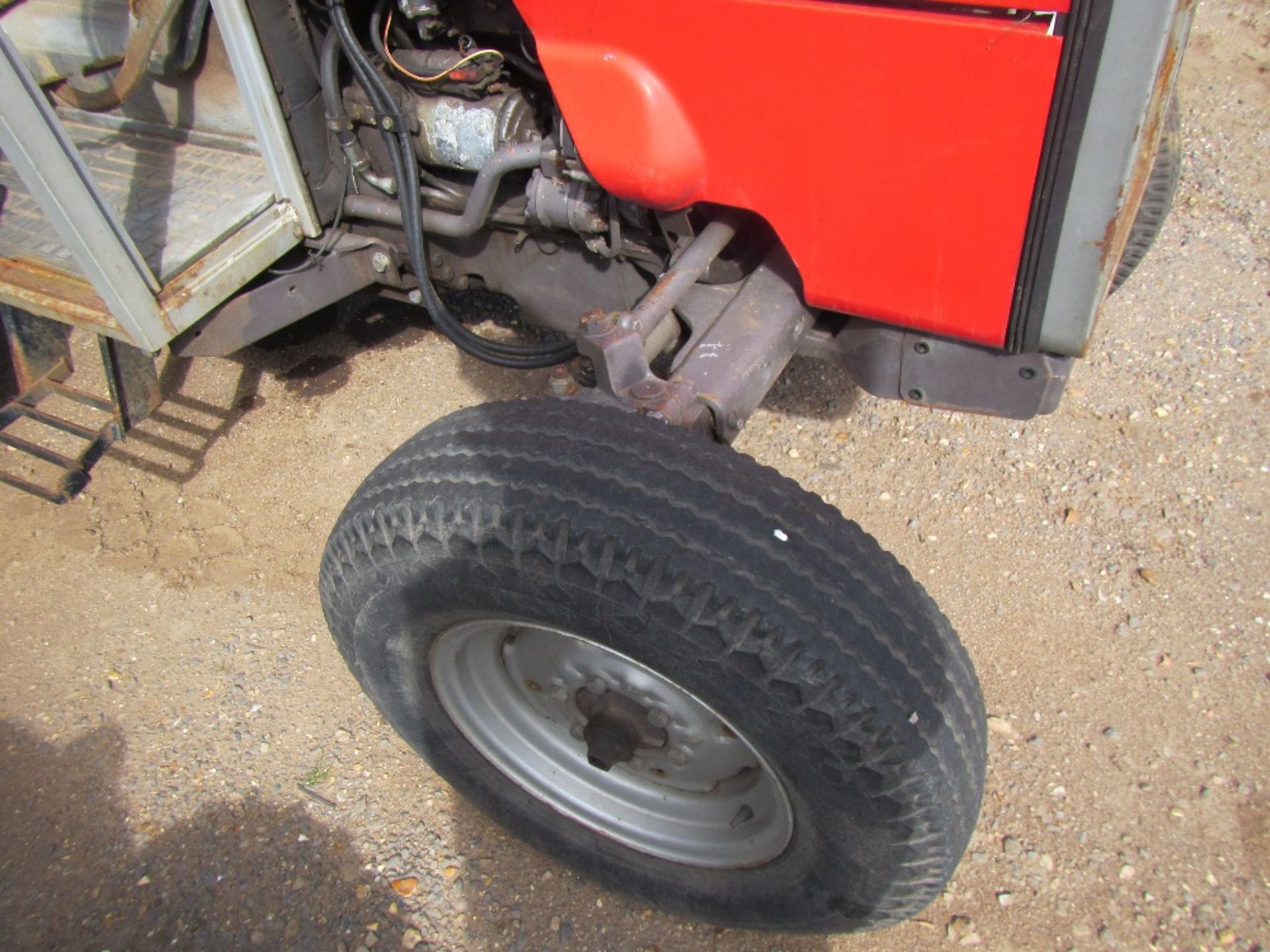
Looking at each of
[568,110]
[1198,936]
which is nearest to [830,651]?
[568,110]

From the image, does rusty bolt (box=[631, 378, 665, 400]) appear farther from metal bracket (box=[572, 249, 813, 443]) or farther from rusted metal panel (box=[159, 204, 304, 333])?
rusted metal panel (box=[159, 204, 304, 333])

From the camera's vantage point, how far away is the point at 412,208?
2.27 m

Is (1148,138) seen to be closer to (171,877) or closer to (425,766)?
(425,766)

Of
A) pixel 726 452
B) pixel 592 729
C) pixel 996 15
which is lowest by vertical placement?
pixel 592 729

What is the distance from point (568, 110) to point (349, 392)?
176 centimetres

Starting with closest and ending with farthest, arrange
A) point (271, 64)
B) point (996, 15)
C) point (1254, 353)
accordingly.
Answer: point (996, 15)
point (271, 64)
point (1254, 353)

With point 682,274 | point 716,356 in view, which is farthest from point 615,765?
point 682,274

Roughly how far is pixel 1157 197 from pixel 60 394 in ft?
11.3

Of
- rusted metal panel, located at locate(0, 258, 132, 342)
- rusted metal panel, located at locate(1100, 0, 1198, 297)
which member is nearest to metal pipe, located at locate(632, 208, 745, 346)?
rusted metal panel, located at locate(1100, 0, 1198, 297)

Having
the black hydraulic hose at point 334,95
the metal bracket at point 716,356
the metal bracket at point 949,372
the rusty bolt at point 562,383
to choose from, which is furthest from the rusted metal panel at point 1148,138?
the black hydraulic hose at point 334,95

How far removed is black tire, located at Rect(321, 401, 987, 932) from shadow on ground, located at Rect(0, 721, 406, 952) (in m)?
0.79

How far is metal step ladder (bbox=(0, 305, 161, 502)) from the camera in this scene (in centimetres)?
272

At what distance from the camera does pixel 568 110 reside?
5.65 ft

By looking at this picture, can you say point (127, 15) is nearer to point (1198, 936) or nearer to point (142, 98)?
point (142, 98)
